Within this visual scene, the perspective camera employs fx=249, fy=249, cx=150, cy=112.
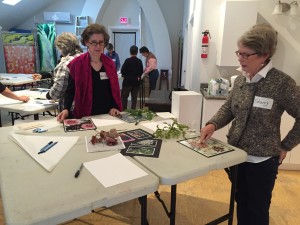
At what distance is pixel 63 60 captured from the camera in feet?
7.82

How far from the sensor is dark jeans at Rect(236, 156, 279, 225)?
1.29m

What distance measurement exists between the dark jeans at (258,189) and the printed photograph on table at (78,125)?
3.19ft

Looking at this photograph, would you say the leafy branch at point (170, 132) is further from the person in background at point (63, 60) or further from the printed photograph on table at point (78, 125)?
the person in background at point (63, 60)

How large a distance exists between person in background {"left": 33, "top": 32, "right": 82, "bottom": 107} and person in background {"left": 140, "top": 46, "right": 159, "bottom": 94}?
3.34m

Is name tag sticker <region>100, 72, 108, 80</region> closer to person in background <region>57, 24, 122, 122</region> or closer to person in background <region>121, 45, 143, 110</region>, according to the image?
person in background <region>57, 24, 122, 122</region>

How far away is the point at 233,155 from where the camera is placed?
1244mm

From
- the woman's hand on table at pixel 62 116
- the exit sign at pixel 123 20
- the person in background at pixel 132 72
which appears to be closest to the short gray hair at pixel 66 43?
the woman's hand on table at pixel 62 116

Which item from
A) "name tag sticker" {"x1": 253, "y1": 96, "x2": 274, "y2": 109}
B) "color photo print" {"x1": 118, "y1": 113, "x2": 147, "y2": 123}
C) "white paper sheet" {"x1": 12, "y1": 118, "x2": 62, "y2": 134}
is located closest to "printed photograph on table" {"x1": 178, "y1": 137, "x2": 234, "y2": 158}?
"name tag sticker" {"x1": 253, "y1": 96, "x2": 274, "y2": 109}

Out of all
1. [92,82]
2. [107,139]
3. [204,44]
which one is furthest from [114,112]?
[204,44]

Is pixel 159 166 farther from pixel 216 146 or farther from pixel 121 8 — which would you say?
pixel 121 8

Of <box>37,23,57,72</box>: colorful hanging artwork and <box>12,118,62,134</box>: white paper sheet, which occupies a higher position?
<box>37,23,57,72</box>: colorful hanging artwork

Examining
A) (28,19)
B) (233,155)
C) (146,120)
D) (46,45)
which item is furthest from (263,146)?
(28,19)

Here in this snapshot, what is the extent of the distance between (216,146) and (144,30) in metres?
6.42

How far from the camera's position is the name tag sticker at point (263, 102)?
1.22 meters
